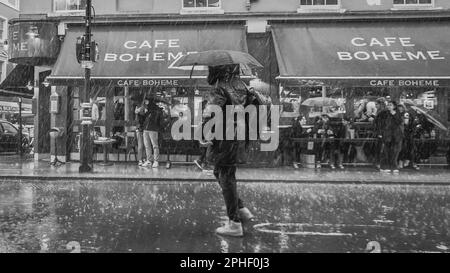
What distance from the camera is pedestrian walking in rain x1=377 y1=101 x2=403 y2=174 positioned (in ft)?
45.6

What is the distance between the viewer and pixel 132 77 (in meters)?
14.5

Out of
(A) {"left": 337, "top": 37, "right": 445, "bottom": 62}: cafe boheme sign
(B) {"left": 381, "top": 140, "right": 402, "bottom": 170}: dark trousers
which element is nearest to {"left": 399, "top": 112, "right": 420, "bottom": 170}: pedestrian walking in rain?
(B) {"left": 381, "top": 140, "right": 402, "bottom": 170}: dark trousers

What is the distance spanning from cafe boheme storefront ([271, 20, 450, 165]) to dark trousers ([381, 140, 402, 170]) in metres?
1.12

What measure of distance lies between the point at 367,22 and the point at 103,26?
8.84m

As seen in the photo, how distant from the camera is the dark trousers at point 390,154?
14102 millimetres

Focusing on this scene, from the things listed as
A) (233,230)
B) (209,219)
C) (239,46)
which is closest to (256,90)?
(239,46)

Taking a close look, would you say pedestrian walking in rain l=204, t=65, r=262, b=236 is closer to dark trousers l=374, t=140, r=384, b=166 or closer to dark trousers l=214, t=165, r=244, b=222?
dark trousers l=214, t=165, r=244, b=222

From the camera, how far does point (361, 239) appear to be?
5.74m

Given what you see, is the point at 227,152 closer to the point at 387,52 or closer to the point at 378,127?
the point at 378,127

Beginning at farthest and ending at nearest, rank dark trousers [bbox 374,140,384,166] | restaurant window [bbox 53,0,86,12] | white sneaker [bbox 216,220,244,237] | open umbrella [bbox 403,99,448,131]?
restaurant window [bbox 53,0,86,12] → open umbrella [bbox 403,99,448,131] → dark trousers [bbox 374,140,384,166] → white sneaker [bbox 216,220,244,237]

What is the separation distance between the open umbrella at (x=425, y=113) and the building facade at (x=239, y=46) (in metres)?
0.22

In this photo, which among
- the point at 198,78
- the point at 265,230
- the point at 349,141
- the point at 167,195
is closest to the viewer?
the point at 265,230
